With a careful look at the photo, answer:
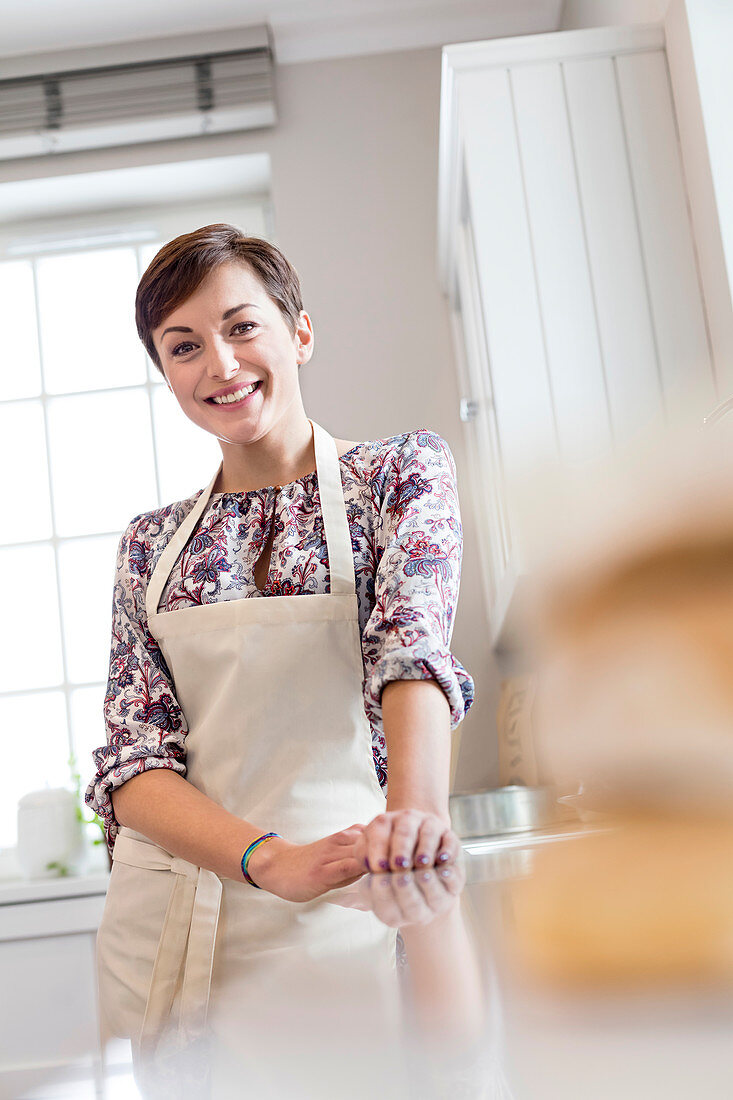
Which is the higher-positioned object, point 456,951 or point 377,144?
point 377,144

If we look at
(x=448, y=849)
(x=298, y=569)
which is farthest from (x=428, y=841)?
(x=298, y=569)

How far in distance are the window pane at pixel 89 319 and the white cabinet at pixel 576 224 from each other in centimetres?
122

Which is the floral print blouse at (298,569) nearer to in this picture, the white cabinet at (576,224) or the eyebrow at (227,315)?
the eyebrow at (227,315)

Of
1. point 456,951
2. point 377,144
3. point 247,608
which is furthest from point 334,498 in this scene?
point 377,144

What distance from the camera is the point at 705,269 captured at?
1.40 meters

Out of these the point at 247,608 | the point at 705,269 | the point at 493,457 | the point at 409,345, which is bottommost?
the point at 247,608

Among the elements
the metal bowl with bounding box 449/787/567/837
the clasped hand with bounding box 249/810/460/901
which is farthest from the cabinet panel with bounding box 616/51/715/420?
the clasped hand with bounding box 249/810/460/901

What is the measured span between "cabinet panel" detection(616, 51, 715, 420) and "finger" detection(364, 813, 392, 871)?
111 centimetres

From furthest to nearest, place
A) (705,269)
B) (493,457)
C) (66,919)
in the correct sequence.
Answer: (66,919) → (493,457) → (705,269)

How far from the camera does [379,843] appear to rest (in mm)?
418

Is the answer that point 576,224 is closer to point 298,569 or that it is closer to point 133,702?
point 298,569

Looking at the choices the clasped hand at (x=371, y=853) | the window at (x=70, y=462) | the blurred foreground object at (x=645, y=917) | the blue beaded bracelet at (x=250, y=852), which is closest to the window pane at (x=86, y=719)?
the window at (x=70, y=462)

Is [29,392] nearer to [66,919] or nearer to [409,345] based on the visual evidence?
[409,345]

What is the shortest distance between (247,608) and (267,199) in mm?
1904
